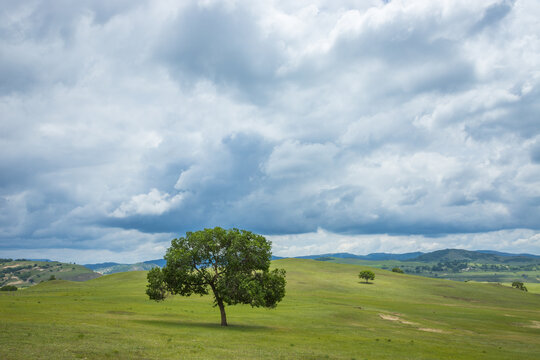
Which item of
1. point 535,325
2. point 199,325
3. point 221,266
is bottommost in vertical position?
point 535,325

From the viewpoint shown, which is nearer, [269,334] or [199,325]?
[269,334]

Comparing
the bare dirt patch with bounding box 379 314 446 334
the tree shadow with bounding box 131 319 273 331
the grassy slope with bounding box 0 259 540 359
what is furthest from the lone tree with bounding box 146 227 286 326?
the bare dirt patch with bounding box 379 314 446 334

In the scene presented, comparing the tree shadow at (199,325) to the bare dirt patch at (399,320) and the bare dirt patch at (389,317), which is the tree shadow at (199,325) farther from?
the bare dirt patch at (389,317)

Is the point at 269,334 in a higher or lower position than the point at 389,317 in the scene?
higher

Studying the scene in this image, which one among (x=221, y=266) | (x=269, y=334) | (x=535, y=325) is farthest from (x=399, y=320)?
(x=221, y=266)

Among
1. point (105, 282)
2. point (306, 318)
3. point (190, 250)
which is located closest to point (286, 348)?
point (190, 250)

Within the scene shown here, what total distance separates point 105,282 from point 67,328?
143 metres

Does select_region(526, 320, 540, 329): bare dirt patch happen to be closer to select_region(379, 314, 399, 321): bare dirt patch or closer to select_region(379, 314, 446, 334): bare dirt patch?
select_region(379, 314, 446, 334): bare dirt patch

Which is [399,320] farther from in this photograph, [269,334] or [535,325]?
[269,334]

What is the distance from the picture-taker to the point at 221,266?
2427 inches

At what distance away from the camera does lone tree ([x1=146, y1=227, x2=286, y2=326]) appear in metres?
59.1

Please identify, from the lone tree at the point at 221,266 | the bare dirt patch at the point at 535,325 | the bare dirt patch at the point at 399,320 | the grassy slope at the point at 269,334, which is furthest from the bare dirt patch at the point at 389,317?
the lone tree at the point at 221,266

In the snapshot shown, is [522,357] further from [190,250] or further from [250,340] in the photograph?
[190,250]

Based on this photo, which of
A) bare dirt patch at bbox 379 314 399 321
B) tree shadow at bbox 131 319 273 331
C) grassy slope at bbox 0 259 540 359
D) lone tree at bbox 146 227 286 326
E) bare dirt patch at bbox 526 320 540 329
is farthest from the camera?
bare dirt patch at bbox 526 320 540 329
